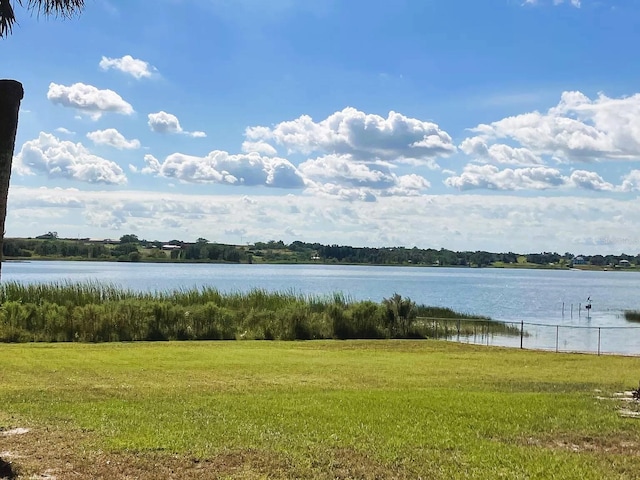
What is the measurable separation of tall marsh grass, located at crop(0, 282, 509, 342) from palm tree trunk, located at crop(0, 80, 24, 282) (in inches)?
786

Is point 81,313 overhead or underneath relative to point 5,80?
underneath

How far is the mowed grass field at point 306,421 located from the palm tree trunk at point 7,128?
2.74m

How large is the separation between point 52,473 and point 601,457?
5.94 meters

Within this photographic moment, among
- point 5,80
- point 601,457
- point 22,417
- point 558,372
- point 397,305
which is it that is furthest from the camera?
point 397,305

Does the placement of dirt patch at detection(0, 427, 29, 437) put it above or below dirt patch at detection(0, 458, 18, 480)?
below

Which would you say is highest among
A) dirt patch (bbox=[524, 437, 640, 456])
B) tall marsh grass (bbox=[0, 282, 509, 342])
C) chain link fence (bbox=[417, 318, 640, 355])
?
dirt patch (bbox=[524, 437, 640, 456])

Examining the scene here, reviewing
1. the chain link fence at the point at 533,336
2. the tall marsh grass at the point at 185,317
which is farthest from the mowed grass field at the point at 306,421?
the chain link fence at the point at 533,336

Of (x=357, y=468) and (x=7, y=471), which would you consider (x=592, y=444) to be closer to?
(x=357, y=468)

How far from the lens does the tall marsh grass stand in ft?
87.1

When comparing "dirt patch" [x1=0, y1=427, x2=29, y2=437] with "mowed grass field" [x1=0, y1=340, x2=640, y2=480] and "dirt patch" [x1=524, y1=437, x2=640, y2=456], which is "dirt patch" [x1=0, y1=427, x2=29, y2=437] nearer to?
"mowed grass field" [x1=0, y1=340, x2=640, y2=480]

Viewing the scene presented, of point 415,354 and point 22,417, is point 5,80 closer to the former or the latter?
point 22,417

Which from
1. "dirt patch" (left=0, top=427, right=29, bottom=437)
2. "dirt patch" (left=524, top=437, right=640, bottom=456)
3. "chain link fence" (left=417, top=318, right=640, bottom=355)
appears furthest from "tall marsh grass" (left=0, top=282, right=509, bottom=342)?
"dirt patch" (left=524, top=437, right=640, bottom=456)

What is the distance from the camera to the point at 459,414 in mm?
10375

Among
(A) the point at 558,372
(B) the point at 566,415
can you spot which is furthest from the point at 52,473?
(A) the point at 558,372
